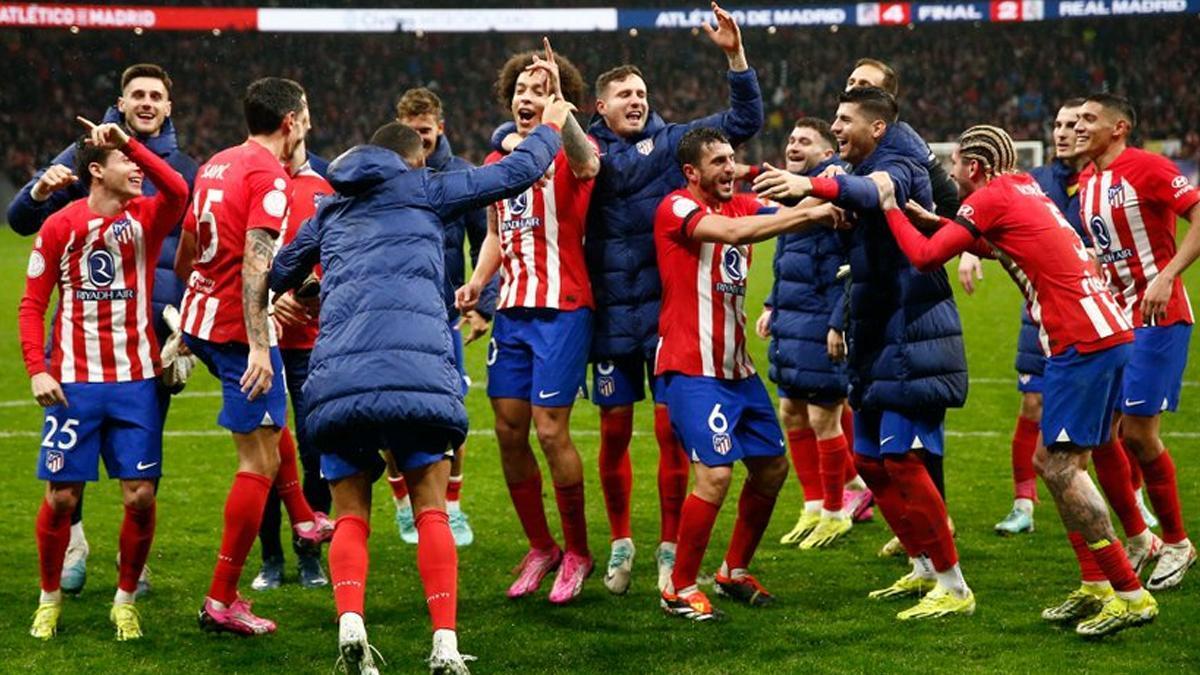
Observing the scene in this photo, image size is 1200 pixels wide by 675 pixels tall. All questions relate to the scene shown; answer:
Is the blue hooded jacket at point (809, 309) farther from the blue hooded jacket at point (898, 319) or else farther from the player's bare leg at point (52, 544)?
the player's bare leg at point (52, 544)

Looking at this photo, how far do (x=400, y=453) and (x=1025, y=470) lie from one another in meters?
4.31

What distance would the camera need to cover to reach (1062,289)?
617cm

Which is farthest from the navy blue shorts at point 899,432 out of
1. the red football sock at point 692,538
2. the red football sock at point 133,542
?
the red football sock at point 133,542

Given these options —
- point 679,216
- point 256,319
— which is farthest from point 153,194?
point 679,216

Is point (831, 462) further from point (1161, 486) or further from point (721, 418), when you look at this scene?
point (721, 418)

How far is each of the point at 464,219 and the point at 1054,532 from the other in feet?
12.1

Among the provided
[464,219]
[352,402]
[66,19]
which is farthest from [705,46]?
[352,402]

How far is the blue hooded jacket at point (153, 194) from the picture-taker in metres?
7.08

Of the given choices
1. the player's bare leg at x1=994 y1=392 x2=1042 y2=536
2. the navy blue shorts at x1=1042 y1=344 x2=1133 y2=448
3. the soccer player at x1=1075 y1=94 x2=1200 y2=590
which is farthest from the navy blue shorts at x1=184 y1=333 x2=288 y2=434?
the player's bare leg at x1=994 y1=392 x2=1042 y2=536

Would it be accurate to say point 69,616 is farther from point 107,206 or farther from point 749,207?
point 749,207

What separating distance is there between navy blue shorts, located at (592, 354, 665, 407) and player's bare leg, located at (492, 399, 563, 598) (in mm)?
360

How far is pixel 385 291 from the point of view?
5.44 meters

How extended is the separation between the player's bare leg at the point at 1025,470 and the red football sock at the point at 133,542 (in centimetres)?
Result: 445

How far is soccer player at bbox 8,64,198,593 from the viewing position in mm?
7168
